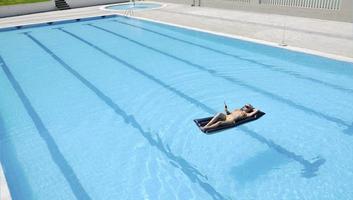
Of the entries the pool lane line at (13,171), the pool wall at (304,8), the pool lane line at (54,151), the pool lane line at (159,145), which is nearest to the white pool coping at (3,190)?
the pool lane line at (13,171)

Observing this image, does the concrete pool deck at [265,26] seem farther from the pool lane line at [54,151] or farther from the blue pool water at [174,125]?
the pool lane line at [54,151]

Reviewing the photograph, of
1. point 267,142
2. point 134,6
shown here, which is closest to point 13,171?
point 267,142

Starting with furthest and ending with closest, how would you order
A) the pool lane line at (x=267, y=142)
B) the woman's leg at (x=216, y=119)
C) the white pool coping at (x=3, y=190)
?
the woman's leg at (x=216, y=119) < the pool lane line at (x=267, y=142) < the white pool coping at (x=3, y=190)

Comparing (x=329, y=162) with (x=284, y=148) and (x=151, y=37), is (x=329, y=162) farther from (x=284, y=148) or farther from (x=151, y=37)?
(x=151, y=37)

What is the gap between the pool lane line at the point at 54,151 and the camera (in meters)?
4.95

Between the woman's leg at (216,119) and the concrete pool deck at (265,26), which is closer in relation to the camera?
the woman's leg at (216,119)

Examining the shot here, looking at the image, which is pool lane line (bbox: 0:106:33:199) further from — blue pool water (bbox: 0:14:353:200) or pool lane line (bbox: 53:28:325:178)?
pool lane line (bbox: 53:28:325:178)

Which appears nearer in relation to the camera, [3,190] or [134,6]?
[3,190]

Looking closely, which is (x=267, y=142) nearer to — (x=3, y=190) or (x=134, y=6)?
(x=3, y=190)

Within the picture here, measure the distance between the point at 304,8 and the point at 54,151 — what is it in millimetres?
10314

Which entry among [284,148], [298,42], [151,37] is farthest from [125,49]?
[284,148]

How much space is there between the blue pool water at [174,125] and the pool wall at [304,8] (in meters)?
3.52

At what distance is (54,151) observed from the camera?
5.93 metres

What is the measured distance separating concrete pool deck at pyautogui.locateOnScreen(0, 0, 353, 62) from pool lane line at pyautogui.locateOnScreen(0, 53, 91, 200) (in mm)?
6474
